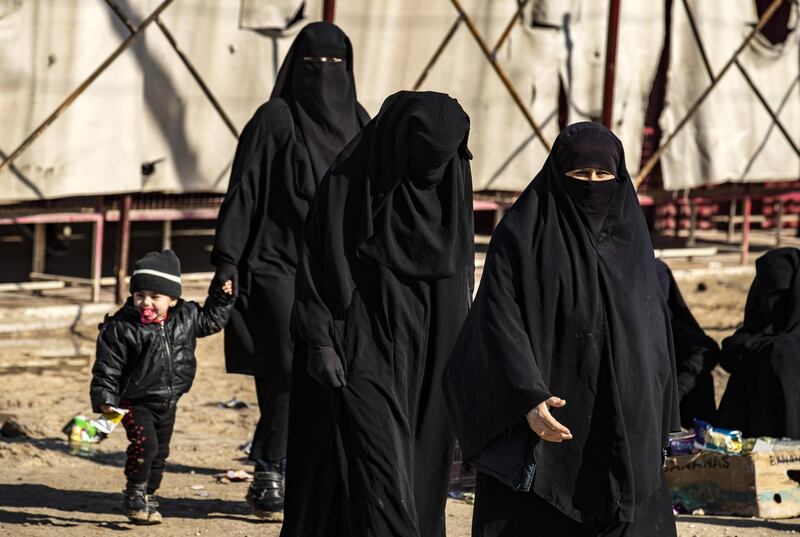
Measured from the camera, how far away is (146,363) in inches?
225

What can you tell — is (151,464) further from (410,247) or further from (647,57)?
(647,57)

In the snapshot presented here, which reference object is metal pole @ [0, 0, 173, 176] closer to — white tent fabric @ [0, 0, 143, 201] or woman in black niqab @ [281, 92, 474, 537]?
white tent fabric @ [0, 0, 143, 201]

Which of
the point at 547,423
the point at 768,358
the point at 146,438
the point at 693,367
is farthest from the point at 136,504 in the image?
the point at 768,358

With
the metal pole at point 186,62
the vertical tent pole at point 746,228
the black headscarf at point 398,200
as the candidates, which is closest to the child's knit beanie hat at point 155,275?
the black headscarf at point 398,200

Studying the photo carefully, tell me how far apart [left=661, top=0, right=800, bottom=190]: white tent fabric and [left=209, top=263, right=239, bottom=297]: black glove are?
747 cm

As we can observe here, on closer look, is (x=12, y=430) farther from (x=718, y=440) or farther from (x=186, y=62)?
(x=186, y=62)

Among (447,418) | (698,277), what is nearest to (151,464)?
(447,418)

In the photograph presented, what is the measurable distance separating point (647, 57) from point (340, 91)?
681cm

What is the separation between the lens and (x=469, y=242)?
5.17m

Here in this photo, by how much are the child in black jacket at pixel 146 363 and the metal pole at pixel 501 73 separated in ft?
19.1

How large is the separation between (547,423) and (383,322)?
1.05 m

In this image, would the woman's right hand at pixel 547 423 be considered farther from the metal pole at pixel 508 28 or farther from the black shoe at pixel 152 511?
the metal pole at pixel 508 28

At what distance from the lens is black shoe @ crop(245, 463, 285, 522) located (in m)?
6.06

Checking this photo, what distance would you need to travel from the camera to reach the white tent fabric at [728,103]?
42.8ft
